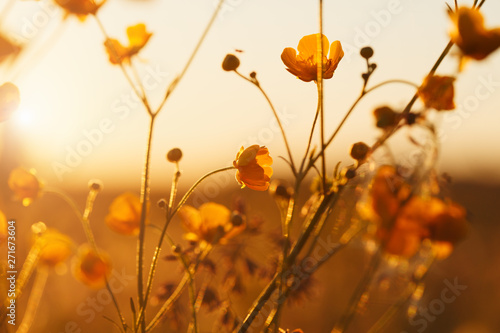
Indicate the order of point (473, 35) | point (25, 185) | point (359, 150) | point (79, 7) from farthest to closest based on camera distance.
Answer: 1. point (25, 185)
2. point (79, 7)
3. point (359, 150)
4. point (473, 35)

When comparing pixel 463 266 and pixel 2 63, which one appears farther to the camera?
pixel 463 266

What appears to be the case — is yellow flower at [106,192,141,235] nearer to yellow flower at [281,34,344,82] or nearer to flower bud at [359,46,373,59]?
yellow flower at [281,34,344,82]

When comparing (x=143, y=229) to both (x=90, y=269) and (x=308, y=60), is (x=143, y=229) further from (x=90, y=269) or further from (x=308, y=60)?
(x=308, y=60)

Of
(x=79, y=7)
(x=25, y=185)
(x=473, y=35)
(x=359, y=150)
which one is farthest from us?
(x=25, y=185)

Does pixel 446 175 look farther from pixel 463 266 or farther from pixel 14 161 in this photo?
pixel 463 266

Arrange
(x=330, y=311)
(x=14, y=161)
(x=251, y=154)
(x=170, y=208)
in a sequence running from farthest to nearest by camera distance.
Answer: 1. (x=330, y=311)
2. (x=14, y=161)
3. (x=251, y=154)
4. (x=170, y=208)

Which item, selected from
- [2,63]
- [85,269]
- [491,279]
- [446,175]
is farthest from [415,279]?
[491,279]

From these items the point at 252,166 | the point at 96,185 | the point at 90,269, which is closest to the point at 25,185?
the point at 96,185
